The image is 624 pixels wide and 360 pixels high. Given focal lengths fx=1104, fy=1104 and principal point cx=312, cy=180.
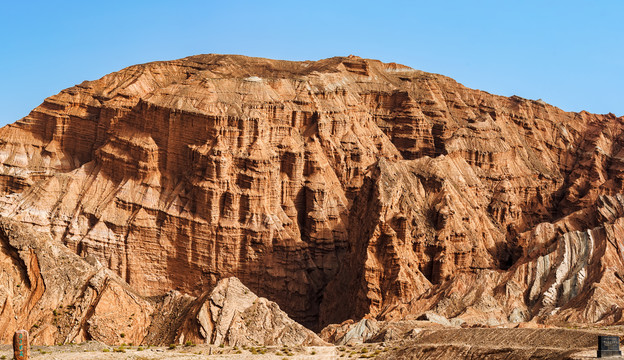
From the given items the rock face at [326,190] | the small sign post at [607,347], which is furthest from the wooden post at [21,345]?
the rock face at [326,190]

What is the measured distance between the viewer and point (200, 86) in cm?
11194

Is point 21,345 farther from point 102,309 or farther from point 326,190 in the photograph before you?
point 326,190

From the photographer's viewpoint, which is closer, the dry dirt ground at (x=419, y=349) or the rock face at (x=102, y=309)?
the dry dirt ground at (x=419, y=349)

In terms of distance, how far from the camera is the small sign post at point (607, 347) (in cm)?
4091

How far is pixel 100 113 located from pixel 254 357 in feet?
224

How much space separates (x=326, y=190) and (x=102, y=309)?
53.4 metres

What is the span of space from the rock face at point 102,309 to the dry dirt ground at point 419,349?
112 inches

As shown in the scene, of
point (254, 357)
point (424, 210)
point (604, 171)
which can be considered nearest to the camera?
point (254, 357)

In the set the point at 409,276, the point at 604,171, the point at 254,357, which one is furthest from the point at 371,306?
the point at 604,171

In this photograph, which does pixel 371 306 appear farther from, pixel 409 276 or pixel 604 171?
pixel 604 171

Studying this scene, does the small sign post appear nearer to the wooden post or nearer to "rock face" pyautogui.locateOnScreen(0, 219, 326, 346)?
"rock face" pyautogui.locateOnScreen(0, 219, 326, 346)

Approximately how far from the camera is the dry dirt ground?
47.7m

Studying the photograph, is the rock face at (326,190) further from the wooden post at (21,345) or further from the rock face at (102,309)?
the wooden post at (21,345)

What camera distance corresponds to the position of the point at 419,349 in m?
50.9
